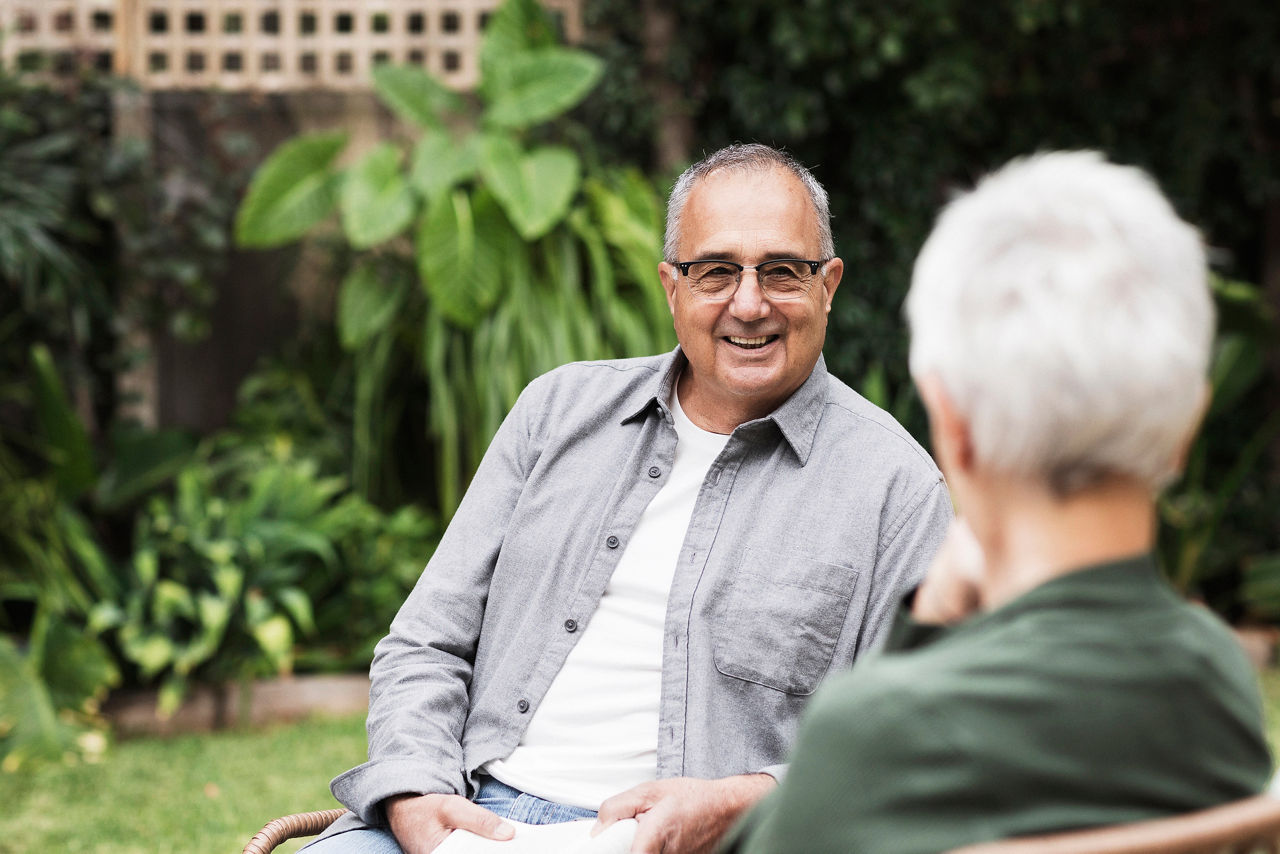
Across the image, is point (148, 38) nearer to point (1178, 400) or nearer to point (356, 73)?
point (356, 73)

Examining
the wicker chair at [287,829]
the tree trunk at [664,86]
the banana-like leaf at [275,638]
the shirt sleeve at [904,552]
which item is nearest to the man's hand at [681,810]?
the shirt sleeve at [904,552]

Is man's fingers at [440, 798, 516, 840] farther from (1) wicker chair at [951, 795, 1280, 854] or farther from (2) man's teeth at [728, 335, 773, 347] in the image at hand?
(1) wicker chair at [951, 795, 1280, 854]

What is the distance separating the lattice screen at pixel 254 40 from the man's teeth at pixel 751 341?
136 inches

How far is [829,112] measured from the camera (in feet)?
17.1

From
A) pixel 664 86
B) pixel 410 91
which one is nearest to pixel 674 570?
pixel 410 91

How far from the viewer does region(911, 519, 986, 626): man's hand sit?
3.20 ft

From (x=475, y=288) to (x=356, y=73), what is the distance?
1.28m

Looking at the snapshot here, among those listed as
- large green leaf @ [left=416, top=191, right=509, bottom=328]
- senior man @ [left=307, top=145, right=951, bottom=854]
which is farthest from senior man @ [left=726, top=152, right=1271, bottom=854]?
large green leaf @ [left=416, top=191, right=509, bottom=328]

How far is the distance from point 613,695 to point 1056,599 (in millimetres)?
952

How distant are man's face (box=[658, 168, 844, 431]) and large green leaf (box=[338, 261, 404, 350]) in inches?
114

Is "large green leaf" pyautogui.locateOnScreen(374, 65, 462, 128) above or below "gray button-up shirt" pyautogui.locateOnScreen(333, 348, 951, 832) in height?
above

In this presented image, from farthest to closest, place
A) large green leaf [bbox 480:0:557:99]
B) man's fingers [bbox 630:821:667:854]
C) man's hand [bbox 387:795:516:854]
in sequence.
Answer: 1. large green leaf [bbox 480:0:557:99]
2. man's hand [bbox 387:795:516:854]
3. man's fingers [bbox 630:821:667:854]

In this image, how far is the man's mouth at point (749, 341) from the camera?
1815mm

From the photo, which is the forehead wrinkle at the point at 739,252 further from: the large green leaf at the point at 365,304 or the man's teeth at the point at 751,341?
the large green leaf at the point at 365,304
